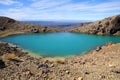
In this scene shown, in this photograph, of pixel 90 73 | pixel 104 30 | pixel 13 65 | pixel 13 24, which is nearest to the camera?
pixel 90 73

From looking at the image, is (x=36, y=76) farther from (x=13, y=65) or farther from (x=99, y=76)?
(x=99, y=76)

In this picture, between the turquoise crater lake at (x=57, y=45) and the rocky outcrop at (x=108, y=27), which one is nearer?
the turquoise crater lake at (x=57, y=45)

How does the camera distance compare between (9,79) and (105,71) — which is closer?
(9,79)

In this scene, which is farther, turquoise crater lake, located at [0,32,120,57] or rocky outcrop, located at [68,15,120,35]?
rocky outcrop, located at [68,15,120,35]

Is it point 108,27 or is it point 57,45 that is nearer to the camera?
point 57,45

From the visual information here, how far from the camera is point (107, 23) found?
134 metres

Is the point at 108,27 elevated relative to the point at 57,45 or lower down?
elevated

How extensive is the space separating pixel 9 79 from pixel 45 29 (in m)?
126

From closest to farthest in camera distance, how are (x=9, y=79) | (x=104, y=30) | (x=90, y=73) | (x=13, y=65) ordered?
(x=9, y=79) → (x=90, y=73) → (x=13, y=65) → (x=104, y=30)

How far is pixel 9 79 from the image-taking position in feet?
39.0

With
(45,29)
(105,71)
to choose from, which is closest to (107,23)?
(45,29)

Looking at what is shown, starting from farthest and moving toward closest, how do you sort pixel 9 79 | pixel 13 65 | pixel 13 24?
1. pixel 13 24
2. pixel 13 65
3. pixel 9 79

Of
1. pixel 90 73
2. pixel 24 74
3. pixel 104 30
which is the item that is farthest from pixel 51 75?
pixel 104 30

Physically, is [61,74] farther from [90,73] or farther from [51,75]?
[90,73]
